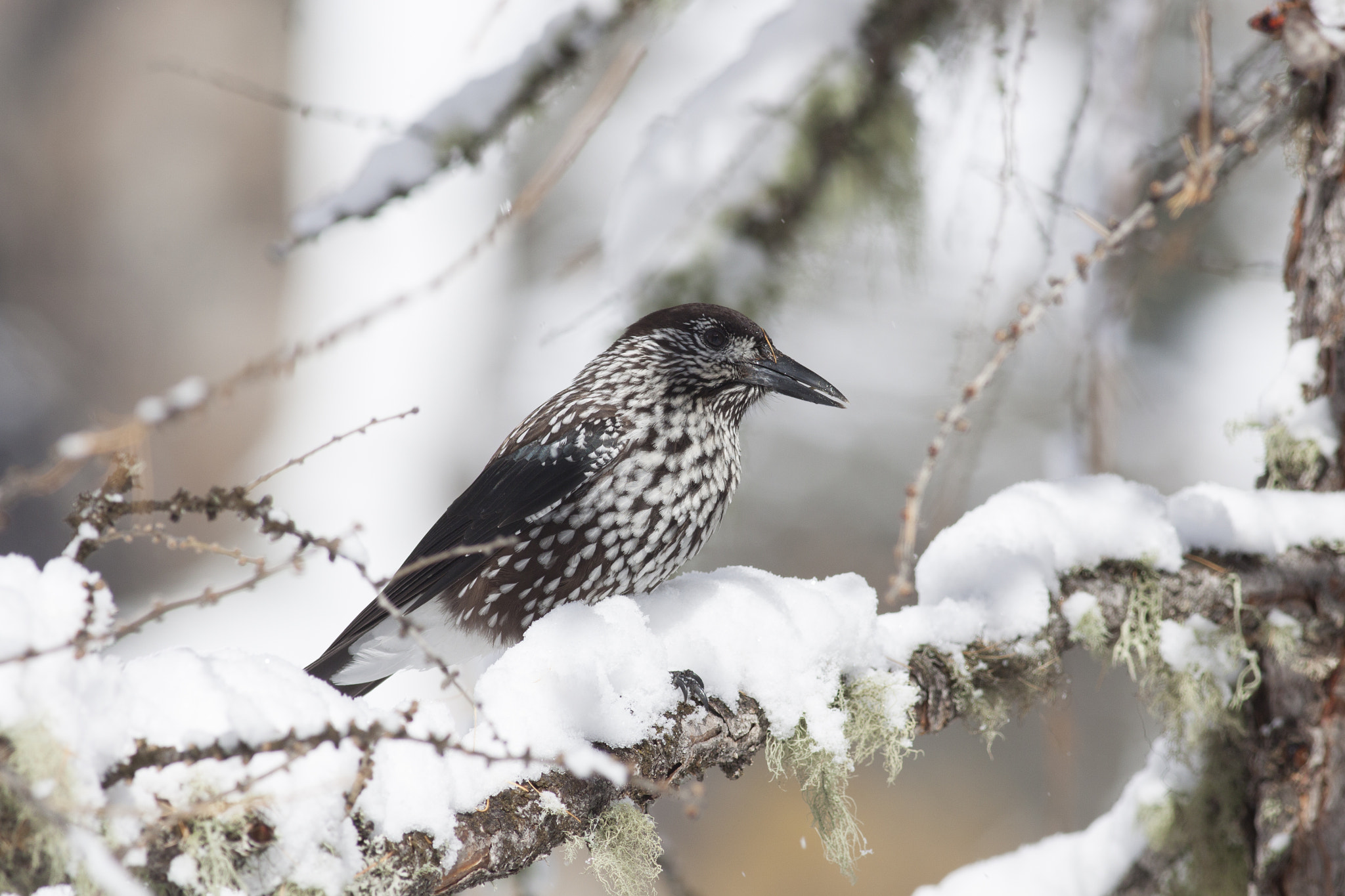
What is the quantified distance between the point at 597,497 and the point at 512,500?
26 centimetres

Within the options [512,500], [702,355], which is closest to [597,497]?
[512,500]

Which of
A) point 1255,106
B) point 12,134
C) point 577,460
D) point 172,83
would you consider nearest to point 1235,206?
point 1255,106

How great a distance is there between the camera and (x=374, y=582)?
1310mm

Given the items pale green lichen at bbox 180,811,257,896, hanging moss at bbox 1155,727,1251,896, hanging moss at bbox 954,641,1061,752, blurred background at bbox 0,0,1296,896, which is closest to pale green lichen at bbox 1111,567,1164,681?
hanging moss at bbox 954,641,1061,752

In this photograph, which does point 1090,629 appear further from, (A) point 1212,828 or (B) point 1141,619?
(A) point 1212,828

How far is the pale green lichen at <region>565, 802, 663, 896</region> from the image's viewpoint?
6.12 feet

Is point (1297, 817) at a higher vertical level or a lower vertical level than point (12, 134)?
lower

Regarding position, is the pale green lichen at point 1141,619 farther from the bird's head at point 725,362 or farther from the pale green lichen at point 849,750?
the bird's head at point 725,362

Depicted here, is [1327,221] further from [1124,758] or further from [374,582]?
[1124,758]

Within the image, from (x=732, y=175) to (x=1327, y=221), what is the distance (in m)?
1.65

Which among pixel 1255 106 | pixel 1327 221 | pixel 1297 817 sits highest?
pixel 1255 106

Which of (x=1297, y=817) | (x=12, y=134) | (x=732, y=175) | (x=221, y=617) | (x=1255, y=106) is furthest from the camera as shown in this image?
(x=12, y=134)

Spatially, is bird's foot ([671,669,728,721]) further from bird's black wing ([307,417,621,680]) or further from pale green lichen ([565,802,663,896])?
bird's black wing ([307,417,621,680])

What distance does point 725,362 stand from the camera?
304 cm
